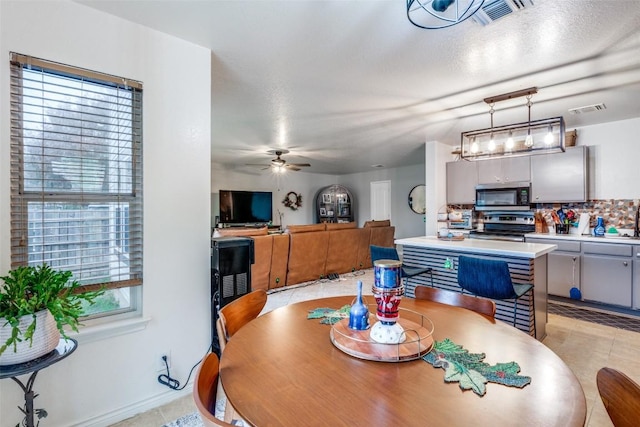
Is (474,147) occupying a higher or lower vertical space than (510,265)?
higher

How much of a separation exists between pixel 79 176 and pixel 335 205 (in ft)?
25.8

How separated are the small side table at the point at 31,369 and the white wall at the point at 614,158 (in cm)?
560

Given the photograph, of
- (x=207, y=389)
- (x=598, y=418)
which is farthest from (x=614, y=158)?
(x=207, y=389)

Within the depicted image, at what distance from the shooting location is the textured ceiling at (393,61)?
5.86 feet

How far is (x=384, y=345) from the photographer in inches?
46.3

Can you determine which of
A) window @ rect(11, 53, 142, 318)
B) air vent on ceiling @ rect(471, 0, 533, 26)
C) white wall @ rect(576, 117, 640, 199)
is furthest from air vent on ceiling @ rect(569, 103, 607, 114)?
window @ rect(11, 53, 142, 318)

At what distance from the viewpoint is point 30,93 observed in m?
1.58

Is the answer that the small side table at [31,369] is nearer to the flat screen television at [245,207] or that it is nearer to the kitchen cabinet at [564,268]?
the kitchen cabinet at [564,268]

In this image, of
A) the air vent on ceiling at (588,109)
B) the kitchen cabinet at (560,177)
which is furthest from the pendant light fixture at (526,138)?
the kitchen cabinet at (560,177)

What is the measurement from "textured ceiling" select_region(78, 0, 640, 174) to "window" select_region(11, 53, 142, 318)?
0.48 m

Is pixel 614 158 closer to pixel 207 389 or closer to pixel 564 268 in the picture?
pixel 564 268

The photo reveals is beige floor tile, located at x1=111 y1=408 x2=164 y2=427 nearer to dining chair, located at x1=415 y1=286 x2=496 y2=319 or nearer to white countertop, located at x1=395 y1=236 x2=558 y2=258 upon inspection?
dining chair, located at x1=415 y1=286 x2=496 y2=319

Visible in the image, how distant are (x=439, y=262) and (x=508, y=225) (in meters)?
2.16

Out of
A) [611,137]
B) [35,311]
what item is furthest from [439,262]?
[35,311]
